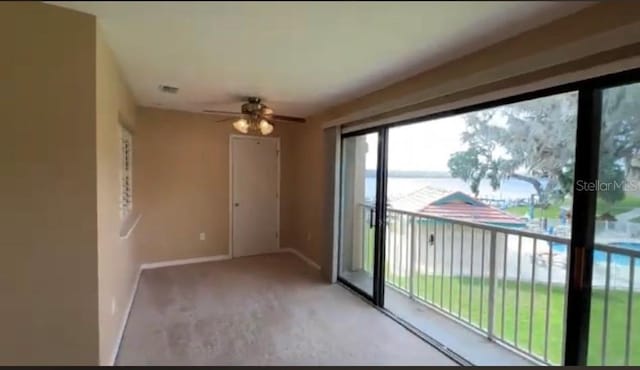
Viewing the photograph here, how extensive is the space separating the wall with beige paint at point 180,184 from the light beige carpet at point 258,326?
599 mm

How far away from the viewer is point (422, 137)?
3381 mm

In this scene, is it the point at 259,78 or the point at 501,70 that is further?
the point at 259,78

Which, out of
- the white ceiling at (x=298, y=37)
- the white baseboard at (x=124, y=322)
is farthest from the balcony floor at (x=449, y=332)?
the white baseboard at (x=124, y=322)

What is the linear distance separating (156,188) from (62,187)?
9.95 ft

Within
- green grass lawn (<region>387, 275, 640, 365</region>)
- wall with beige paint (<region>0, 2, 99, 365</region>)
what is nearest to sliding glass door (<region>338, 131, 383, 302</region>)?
green grass lawn (<region>387, 275, 640, 365</region>)

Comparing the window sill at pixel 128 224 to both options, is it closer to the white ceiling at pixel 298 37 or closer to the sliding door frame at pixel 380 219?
the white ceiling at pixel 298 37

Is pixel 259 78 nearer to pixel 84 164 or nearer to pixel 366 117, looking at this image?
pixel 366 117

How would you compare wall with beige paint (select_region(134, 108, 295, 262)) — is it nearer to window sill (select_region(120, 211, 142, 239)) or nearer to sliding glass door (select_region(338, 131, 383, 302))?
window sill (select_region(120, 211, 142, 239))

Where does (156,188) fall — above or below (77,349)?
above

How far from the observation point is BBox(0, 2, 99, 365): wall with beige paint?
177cm

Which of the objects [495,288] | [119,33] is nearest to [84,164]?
[119,33]

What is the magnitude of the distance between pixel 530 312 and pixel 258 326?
2288 mm

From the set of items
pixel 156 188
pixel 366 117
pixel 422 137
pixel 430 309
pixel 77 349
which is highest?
pixel 366 117

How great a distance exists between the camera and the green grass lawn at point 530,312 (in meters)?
1.99
